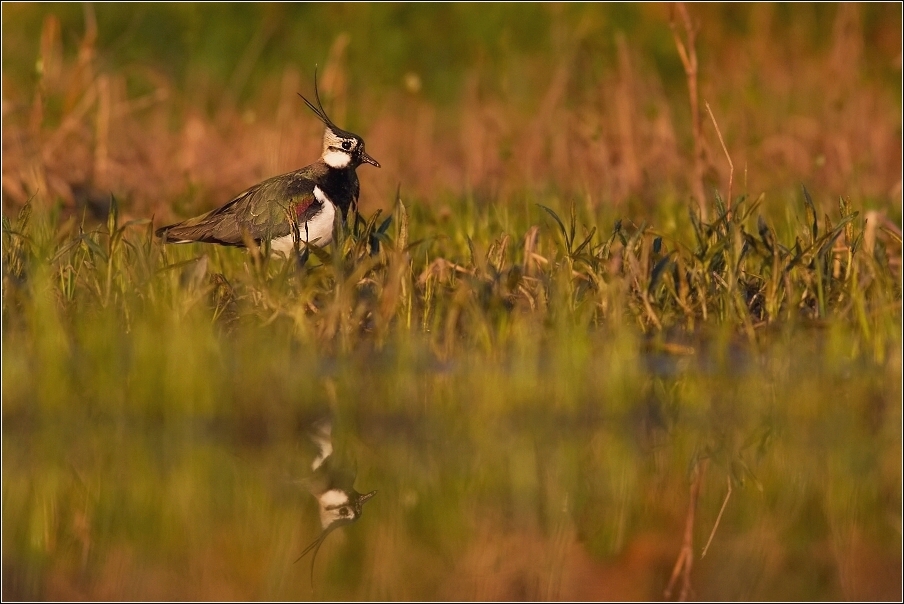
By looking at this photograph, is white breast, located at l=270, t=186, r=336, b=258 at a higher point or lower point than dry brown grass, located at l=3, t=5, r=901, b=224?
lower

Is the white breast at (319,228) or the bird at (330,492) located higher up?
the white breast at (319,228)

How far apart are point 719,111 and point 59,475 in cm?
691

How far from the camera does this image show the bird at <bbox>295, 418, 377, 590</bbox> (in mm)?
4281

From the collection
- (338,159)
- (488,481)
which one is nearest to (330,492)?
(488,481)

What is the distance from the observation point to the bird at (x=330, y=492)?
428 centimetres

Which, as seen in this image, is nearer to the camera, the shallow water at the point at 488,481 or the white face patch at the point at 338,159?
Result: the shallow water at the point at 488,481

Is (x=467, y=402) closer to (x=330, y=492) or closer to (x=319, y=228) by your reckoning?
(x=330, y=492)

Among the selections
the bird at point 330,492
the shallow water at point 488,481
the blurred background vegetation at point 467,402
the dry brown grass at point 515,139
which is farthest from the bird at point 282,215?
the bird at point 330,492

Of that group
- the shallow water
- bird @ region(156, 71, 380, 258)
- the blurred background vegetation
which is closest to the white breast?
bird @ region(156, 71, 380, 258)

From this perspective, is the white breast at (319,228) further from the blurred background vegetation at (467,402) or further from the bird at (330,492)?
the bird at (330,492)

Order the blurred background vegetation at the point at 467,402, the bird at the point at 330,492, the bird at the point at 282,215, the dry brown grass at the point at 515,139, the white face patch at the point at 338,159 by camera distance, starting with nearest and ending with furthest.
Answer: the blurred background vegetation at the point at 467,402
the bird at the point at 330,492
the bird at the point at 282,215
the white face patch at the point at 338,159
the dry brown grass at the point at 515,139

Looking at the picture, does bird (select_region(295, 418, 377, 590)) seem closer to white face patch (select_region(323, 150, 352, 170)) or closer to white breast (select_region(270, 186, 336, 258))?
white breast (select_region(270, 186, 336, 258))

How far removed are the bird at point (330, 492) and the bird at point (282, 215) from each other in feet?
6.66

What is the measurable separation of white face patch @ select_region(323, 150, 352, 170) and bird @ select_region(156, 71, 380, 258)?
0.27 feet
